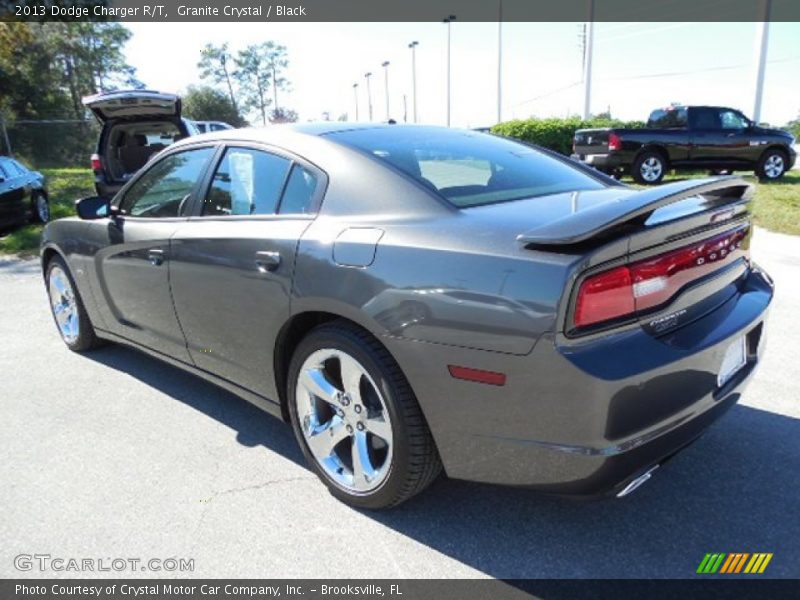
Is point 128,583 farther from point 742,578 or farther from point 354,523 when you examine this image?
point 742,578

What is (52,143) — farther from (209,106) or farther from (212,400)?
(209,106)

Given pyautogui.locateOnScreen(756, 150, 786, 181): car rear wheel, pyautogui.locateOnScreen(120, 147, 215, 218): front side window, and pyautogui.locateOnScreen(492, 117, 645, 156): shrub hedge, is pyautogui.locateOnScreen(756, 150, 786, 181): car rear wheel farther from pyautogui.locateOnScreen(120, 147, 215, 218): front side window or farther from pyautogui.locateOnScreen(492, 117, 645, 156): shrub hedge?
pyautogui.locateOnScreen(120, 147, 215, 218): front side window

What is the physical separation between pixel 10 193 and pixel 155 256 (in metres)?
8.46

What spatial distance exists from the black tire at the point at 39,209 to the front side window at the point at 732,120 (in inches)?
554

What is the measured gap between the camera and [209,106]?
195ft

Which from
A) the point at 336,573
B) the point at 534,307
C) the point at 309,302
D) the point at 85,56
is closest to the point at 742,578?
the point at 534,307

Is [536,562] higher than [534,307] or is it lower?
lower

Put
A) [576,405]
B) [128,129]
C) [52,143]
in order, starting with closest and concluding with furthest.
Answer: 1. [576,405]
2. [128,129]
3. [52,143]

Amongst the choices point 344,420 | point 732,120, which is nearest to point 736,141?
point 732,120

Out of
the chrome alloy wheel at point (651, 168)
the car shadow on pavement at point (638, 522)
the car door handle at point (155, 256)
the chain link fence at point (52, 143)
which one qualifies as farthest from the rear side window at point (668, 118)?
the chain link fence at point (52, 143)

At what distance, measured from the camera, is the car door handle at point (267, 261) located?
8.45 ft

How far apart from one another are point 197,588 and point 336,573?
1.65 ft

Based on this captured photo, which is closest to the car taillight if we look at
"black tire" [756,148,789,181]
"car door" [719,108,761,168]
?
"car door" [719,108,761,168]

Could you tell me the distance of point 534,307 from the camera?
6.08 ft
